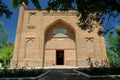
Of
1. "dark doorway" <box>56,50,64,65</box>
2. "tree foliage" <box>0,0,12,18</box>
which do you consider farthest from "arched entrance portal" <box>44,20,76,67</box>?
"tree foliage" <box>0,0,12,18</box>

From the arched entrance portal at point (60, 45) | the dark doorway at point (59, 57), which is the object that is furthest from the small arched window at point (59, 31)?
the dark doorway at point (59, 57)

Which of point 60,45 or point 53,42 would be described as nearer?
point 60,45

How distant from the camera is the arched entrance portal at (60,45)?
1061 inches

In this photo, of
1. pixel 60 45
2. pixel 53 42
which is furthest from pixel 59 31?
pixel 60 45

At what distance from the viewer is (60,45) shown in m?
27.7

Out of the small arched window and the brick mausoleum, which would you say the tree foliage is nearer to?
the brick mausoleum

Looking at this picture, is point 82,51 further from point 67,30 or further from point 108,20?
point 108,20

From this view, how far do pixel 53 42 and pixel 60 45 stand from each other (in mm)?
1171

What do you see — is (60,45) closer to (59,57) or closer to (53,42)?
Result: (53,42)

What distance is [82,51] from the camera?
86.6 ft

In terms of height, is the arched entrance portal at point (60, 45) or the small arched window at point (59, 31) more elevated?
the small arched window at point (59, 31)

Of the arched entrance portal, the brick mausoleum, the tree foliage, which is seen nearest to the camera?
the tree foliage

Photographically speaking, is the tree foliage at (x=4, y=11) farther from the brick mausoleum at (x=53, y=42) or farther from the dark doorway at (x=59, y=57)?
the dark doorway at (x=59, y=57)

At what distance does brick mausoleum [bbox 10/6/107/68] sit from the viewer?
84.9 ft
